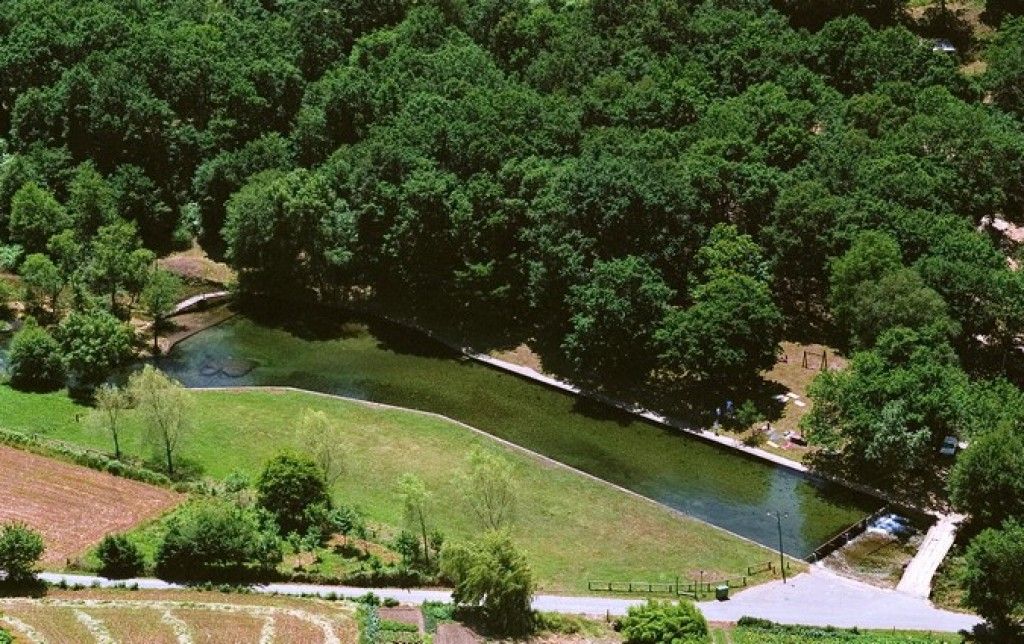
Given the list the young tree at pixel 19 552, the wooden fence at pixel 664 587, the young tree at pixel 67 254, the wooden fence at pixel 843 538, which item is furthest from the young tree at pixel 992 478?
the young tree at pixel 67 254

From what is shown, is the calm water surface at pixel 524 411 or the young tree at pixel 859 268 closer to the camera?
the calm water surface at pixel 524 411

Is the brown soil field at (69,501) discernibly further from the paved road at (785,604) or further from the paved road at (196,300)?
the paved road at (196,300)

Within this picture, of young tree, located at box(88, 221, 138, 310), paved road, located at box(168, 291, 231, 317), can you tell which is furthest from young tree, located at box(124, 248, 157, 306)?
paved road, located at box(168, 291, 231, 317)

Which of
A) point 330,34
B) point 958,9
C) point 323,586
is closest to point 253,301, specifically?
point 330,34

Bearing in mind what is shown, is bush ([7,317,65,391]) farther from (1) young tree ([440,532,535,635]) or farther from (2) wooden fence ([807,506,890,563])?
(2) wooden fence ([807,506,890,563])

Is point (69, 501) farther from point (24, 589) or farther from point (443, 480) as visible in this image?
point (443, 480)
